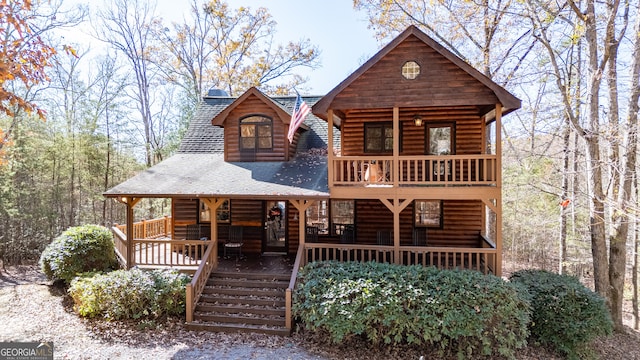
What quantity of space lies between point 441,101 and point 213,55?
1913 cm

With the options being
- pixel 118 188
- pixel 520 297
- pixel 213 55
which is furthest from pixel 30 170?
pixel 520 297

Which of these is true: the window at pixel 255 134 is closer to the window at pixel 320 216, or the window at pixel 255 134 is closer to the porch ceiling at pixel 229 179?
the porch ceiling at pixel 229 179

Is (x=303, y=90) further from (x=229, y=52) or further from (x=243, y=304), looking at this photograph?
(x=243, y=304)

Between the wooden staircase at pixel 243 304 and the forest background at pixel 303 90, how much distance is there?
5.67 metres

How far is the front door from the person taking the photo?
1216cm

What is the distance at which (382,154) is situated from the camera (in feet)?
38.3

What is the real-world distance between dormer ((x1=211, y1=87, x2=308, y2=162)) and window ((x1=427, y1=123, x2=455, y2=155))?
196 inches

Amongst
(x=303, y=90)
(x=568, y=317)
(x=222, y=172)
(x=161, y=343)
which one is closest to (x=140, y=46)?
(x=303, y=90)

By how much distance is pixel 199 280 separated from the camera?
356 inches

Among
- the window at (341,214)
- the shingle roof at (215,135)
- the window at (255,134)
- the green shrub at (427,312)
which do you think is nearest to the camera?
the green shrub at (427,312)

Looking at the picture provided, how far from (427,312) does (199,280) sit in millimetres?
5790

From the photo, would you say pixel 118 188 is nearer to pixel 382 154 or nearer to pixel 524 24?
pixel 382 154

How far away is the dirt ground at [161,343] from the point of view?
7191 mm

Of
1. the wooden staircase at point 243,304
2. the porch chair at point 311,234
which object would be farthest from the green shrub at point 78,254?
the porch chair at point 311,234
